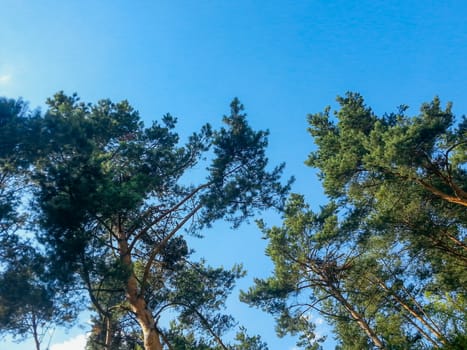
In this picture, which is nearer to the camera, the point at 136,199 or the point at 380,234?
the point at 136,199

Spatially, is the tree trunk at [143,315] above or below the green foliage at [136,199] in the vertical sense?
below

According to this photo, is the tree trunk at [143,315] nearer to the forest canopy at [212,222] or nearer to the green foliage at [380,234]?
the forest canopy at [212,222]

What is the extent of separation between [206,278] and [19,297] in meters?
5.72

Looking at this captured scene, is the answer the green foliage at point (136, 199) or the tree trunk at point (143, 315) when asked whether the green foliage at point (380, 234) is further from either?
the tree trunk at point (143, 315)

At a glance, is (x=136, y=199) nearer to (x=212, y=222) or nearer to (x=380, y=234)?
(x=212, y=222)

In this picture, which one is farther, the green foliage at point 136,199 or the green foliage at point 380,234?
the green foliage at point 380,234

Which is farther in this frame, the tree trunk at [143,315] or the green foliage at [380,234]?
the green foliage at [380,234]

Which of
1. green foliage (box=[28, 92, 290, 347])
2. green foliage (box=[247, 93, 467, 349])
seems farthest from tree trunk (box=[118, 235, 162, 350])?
green foliage (box=[247, 93, 467, 349])

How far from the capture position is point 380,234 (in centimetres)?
1243

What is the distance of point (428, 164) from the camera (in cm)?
1201

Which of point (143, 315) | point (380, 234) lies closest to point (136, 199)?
point (143, 315)

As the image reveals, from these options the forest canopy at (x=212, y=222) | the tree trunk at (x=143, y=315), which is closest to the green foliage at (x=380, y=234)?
the forest canopy at (x=212, y=222)

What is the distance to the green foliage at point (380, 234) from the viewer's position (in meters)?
11.7

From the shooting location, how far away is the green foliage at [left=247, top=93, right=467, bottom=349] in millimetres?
11715
